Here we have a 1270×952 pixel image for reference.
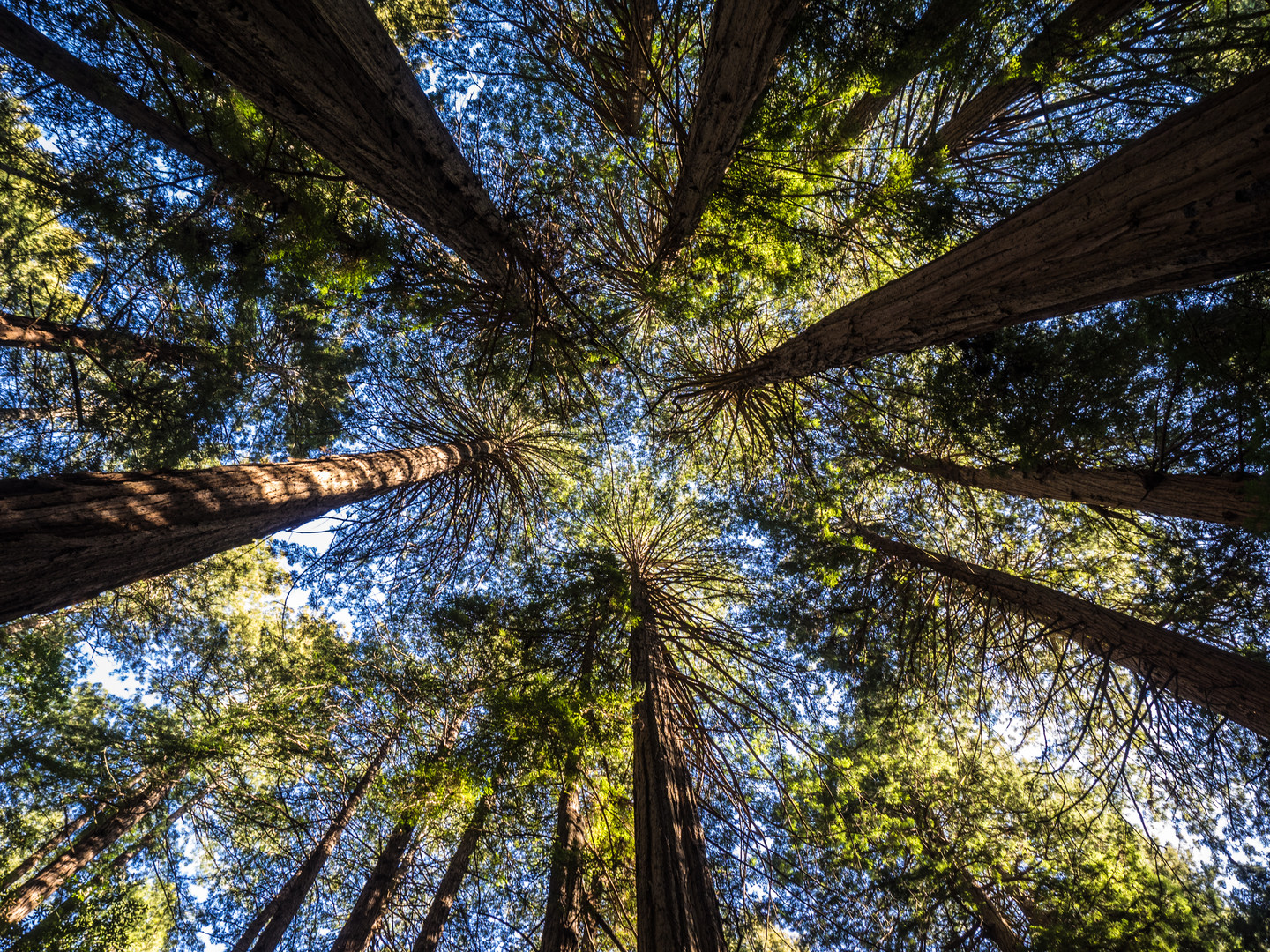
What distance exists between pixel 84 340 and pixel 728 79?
8.14m

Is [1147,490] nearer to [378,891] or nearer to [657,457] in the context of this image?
[657,457]

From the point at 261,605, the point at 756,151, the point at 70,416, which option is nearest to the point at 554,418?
the point at 756,151

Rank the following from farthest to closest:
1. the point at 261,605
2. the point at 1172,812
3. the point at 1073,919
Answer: the point at 261,605, the point at 1172,812, the point at 1073,919

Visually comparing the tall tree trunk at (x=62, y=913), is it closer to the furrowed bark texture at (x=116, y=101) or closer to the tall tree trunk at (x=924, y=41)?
the furrowed bark texture at (x=116, y=101)

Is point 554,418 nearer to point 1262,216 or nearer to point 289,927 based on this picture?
point 1262,216

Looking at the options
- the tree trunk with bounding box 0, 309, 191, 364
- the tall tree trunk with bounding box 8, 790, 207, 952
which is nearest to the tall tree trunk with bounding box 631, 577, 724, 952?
the tall tree trunk with bounding box 8, 790, 207, 952

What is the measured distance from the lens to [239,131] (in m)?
4.30

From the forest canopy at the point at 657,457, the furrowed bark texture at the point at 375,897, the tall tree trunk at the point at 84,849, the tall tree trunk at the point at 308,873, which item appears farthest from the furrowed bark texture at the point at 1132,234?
the tall tree trunk at the point at 84,849

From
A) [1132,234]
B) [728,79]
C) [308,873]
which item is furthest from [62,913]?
[1132,234]

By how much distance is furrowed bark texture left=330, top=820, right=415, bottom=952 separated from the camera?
5418 mm

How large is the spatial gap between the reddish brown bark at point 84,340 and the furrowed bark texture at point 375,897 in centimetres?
670

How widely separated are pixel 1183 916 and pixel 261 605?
46.8 feet

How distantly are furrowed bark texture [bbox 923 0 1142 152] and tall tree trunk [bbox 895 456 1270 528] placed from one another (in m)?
3.11

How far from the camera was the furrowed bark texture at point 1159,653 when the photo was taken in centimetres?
329
